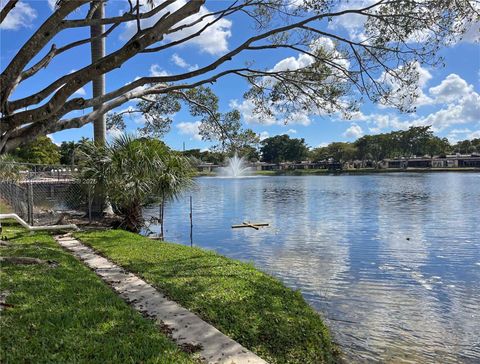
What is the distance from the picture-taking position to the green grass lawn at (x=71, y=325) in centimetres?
421

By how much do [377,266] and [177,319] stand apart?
8414 millimetres

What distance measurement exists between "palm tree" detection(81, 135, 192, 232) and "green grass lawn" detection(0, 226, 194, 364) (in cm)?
634

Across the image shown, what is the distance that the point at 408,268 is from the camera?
484 inches

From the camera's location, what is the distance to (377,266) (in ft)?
41.0

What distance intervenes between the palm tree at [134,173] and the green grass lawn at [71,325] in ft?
20.8

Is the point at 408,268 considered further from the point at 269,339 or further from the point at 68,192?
the point at 68,192

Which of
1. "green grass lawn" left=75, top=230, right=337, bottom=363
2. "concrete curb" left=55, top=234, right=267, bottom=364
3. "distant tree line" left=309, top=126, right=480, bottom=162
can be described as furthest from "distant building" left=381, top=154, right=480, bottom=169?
"concrete curb" left=55, top=234, right=267, bottom=364

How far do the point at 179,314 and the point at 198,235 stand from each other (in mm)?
12312

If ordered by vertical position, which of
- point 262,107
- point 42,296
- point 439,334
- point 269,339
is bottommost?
point 439,334

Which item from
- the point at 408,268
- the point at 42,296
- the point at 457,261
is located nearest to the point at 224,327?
the point at 42,296

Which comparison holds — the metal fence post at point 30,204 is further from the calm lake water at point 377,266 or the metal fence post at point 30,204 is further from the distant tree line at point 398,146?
the distant tree line at point 398,146

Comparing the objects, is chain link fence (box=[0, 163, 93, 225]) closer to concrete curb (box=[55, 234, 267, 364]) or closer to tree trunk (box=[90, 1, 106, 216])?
tree trunk (box=[90, 1, 106, 216])

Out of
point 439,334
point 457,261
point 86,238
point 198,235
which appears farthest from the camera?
point 198,235

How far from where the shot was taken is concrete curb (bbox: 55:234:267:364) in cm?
460
